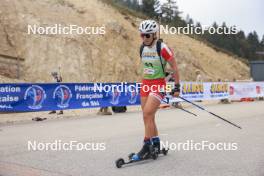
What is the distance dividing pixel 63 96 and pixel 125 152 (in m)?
8.85

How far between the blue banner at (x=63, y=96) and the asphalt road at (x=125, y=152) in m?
1.69

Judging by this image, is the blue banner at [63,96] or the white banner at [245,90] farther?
the white banner at [245,90]

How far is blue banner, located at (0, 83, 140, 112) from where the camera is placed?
15.3m

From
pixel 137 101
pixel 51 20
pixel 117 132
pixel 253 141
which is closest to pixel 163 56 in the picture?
pixel 253 141

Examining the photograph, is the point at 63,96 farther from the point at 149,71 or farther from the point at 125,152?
the point at 149,71

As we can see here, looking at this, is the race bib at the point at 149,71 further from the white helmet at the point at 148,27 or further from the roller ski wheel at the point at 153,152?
the roller ski wheel at the point at 153,152

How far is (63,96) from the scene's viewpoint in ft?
56.2

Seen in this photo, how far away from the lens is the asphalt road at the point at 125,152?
6831mm

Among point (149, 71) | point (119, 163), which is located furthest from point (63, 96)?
point (119, 163)

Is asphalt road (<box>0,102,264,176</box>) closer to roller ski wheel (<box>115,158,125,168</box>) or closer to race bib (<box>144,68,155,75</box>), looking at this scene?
roller ski wheel (<box>115,158,125,168</box>)

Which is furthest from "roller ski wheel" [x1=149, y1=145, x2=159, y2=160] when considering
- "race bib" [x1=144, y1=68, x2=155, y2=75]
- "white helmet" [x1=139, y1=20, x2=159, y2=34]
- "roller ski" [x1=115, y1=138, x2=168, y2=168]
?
"white helmet" [x1=139, y1=20, x2=159, y2=34]

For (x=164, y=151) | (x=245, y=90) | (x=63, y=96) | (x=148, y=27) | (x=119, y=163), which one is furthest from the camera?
(x=245, y=90)

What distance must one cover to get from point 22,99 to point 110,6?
31413 mm

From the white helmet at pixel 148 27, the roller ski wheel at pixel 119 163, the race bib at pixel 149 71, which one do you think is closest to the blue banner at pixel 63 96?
the race bib at pixel 149 71
